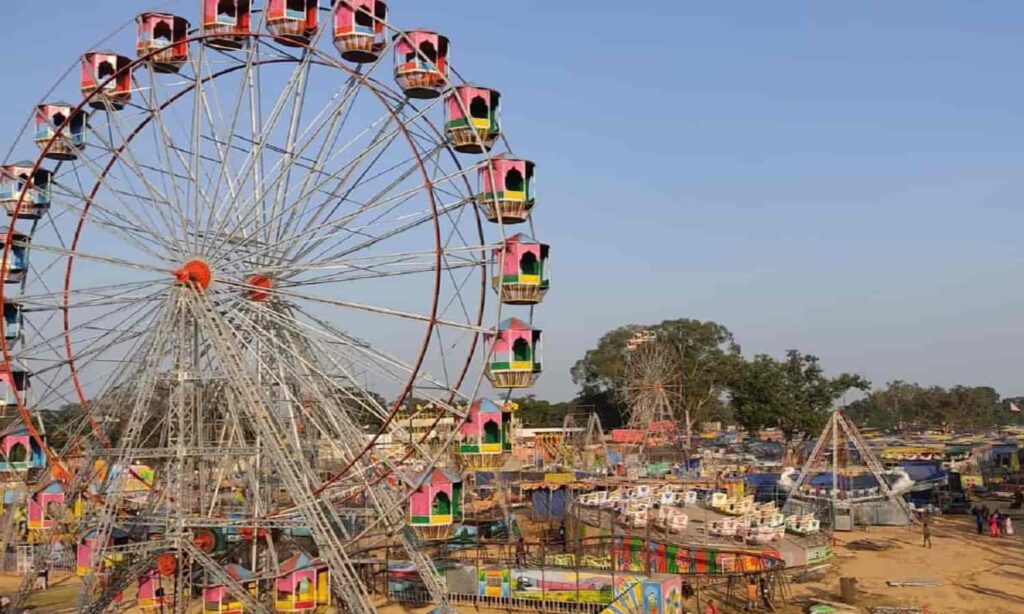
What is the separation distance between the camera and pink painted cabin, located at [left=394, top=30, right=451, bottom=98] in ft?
73.5

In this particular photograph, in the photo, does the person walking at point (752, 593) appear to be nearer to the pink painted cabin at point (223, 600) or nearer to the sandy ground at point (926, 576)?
the sandy ground at point (926, 576)

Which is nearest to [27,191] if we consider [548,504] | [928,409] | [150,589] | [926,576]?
[150,589]

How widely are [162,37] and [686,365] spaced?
274ft

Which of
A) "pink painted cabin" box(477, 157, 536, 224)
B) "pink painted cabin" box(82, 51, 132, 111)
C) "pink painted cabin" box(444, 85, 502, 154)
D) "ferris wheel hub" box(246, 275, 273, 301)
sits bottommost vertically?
"ferris wheel hub" box(246, 275, 273, 301)

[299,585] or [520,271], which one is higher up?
[520,271]

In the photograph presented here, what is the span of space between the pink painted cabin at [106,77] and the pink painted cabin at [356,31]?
17.4 ft

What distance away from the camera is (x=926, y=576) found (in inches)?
1148

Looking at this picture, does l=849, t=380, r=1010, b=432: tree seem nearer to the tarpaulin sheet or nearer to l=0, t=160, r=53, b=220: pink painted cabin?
the tarpaulin sheet

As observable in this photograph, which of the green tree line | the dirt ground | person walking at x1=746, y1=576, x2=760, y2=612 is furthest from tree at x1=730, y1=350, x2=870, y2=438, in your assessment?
person walking at x1=746, y1=576, x2=760, y2=612

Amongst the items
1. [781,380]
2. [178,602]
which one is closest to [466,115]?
[178,602]

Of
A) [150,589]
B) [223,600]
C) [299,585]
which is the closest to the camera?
[299,585]

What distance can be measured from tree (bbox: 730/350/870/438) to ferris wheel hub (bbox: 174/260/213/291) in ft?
195

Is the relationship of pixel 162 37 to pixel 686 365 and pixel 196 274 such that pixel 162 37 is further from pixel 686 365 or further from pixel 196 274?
pixel 686 365

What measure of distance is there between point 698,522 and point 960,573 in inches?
314
